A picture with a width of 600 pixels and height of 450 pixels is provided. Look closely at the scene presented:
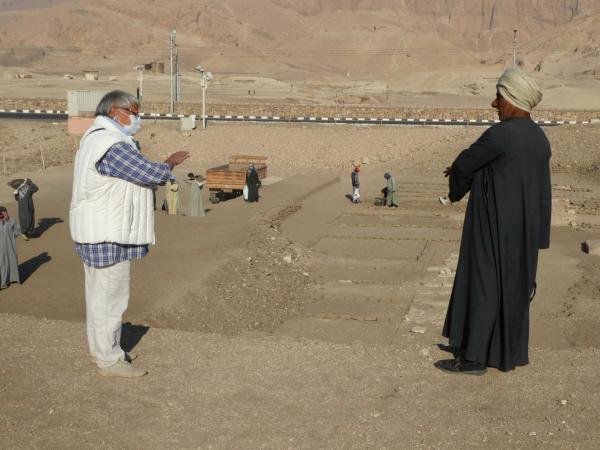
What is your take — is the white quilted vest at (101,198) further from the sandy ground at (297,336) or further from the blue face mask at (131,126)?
the sandy ground at (297,336)

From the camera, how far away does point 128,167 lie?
18.8 ft

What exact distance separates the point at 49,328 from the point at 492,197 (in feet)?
13.0

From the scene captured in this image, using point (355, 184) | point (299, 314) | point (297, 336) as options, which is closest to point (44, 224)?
point (299, 314)

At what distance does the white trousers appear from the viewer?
237 inches

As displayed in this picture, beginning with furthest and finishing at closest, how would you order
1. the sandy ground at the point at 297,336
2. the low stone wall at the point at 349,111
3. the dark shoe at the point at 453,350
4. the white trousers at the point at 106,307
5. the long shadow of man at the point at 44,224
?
the low stone wall at the point at 349,111 → the long shadow of man at the point at 44,224 → the dark shoe at the point at 453,350 → the white trousers at the point at 106,307 → the sandy ground at the point at 297,336

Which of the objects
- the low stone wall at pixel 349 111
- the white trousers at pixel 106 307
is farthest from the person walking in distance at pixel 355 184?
the low stone wall at pixel 349 111

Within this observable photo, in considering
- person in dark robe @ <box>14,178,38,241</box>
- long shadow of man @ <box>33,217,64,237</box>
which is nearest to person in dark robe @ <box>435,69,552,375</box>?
person in dark robe @ <box>14,178,38,241</box>

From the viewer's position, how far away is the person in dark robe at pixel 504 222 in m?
5.91

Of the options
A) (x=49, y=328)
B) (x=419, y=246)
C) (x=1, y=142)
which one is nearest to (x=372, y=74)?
(x=1, y=142)

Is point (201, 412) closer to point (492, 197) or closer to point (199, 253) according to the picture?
point (492, 197)

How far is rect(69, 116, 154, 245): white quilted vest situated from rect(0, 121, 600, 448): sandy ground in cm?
104

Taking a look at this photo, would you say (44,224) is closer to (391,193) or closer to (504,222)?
(391,193)

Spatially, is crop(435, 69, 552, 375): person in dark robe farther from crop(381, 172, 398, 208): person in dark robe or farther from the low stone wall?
the low stone wall

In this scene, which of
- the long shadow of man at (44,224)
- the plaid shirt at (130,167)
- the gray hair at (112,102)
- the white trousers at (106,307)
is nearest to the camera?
the plaid shirt at (130,167)
